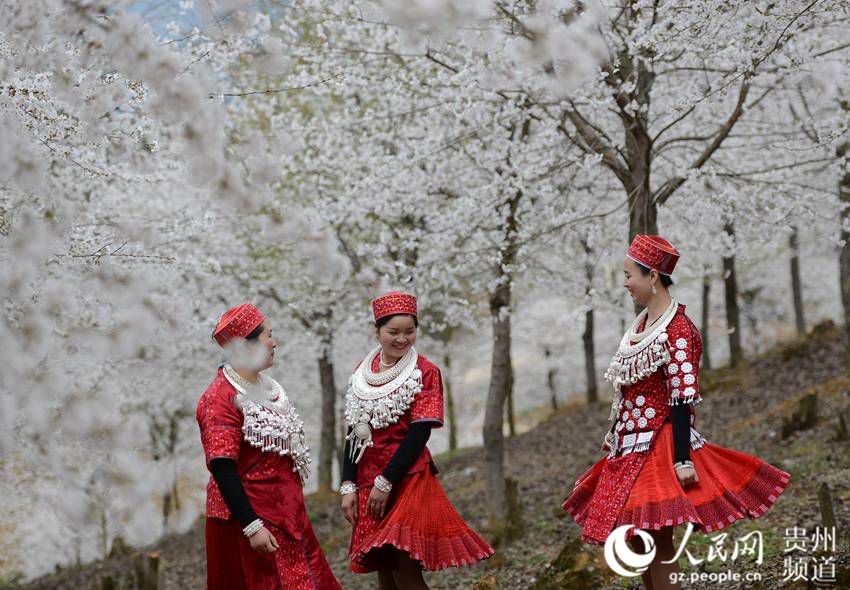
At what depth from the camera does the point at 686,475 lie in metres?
3.58

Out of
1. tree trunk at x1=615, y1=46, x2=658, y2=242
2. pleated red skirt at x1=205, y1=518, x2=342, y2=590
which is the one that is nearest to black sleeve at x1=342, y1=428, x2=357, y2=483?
pleated red skirt at x1=205, y1=518, x2=342, y2=590

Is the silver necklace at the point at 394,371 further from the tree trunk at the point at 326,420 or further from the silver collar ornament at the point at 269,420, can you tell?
the tree trunk at the point at 326,420

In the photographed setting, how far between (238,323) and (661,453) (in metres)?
2.01

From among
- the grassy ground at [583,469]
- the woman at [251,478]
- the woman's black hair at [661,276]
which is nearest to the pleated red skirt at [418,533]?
the woman at [251,478]

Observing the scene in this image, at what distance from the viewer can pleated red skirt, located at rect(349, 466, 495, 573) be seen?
3.81 m

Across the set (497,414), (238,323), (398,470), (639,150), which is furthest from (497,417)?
(238,323)

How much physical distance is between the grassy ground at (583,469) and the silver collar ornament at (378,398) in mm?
1254

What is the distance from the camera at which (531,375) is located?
Result: 33281mm

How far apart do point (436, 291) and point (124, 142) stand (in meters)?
5.65

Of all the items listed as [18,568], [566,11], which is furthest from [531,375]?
[566,11]

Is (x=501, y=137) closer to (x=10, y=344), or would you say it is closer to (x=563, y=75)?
(x=563, y=75)

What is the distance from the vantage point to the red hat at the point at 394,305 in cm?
407

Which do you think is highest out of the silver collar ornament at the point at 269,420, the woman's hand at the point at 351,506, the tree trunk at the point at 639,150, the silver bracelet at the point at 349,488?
the tree trunk at the point at 639,150

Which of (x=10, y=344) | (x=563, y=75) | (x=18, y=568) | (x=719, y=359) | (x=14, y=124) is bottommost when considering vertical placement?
(x=18, y=568)
